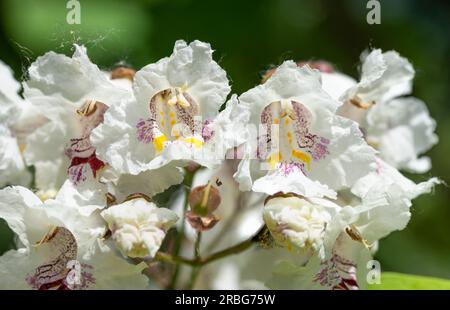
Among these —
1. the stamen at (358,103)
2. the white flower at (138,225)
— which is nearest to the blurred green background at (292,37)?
the stamen at (358,103)

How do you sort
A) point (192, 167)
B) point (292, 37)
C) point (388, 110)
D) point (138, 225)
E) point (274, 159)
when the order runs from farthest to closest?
1. point (292, 37)
2. point (388, 110)
3. point (192, 167)
4. point (274, 159)
5. point (138, 225)

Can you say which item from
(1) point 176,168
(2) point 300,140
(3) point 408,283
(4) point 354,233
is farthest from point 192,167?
(3) point 408,283

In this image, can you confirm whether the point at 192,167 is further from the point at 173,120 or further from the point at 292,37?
the point at 292,37

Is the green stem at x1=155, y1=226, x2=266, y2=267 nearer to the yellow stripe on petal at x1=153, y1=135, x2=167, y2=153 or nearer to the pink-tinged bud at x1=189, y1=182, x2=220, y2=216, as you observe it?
the pink-tinged bud at x1=189, y1=182, x2=220, y2=216

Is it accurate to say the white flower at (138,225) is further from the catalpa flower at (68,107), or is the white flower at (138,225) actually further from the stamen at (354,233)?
the stamen at (354,233)

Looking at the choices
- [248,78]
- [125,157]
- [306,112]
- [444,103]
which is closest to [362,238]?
[306,112]

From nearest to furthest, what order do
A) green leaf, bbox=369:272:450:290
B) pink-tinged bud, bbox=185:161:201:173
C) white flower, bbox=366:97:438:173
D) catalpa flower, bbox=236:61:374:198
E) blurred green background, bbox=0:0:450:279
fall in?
catalpa flower, bbox=236:61:374:198
pink-tinged bud, bbox=185:161:201:173
green leaf, bbox=369:272:450:290
white flower, bbox=366:97:438:173
blurred green background, bbox=0:0:450:279

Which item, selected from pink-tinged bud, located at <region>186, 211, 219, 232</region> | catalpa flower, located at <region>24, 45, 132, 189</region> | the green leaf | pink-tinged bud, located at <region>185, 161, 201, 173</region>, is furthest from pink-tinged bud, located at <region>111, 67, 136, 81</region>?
the green leaf
